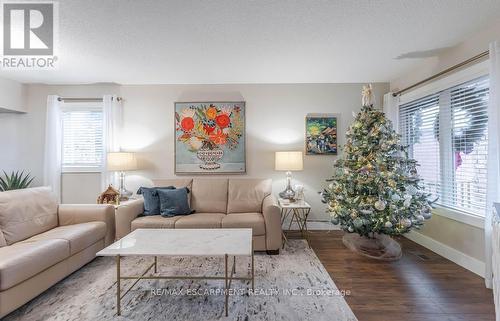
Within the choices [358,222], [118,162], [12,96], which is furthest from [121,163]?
[358,222]

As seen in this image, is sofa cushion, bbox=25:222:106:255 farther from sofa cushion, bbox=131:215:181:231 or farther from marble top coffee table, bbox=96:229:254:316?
marble top coffee table, bbox=96:229:254:316

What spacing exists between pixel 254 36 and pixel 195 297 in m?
2.61

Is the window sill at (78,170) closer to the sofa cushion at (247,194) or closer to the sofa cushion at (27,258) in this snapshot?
the sofa cushion at (27,258)

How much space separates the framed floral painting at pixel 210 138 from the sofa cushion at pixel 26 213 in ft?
5.47

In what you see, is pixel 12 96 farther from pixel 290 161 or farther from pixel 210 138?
pixel 290 161

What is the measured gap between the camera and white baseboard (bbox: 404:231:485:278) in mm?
2373

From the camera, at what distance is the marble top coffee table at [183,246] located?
1794mm

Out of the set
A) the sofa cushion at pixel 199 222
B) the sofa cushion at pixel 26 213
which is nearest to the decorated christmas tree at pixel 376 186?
the sofa cushion at pixel 199 222

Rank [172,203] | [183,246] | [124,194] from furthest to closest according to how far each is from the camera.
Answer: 1. [124,194]
2. [172,203]
3. [183,246]

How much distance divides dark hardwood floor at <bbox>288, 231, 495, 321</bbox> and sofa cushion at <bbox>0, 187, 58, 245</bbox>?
3194 millimetres

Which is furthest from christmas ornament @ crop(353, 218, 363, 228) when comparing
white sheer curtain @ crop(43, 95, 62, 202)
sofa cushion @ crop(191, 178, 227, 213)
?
white sheer curtain @ crop(43, 95, 62, 202)

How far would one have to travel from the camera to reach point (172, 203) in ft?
10.1

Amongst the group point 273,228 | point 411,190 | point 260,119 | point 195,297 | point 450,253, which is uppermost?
point 260,119

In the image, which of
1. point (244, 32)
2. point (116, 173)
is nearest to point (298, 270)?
point (244, 32)
